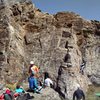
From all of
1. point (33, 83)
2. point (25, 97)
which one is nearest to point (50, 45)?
point (33, 83)

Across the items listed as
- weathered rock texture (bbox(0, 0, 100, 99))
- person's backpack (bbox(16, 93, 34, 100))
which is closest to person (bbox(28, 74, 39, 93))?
person's backpack (bbox(16, 93, 34, 100))

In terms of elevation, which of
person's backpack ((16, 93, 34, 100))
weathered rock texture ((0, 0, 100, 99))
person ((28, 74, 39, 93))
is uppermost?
weathered rock texture ((0, 0, 100, 99))

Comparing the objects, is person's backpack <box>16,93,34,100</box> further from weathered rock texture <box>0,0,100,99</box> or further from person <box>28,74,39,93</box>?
weathered rock texture <box>0,0,100,99</box>

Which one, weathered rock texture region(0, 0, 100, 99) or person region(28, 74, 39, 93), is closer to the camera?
person region(28, 74, 39, 93)

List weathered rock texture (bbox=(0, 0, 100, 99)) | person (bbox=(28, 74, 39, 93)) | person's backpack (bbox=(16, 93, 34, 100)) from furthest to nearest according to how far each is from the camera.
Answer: weathered rock texture (bbox=(0, 0, 100, 99)) → person (bbox=(28, 74, 39, 93)) → person's backpack (bbox=(16, 93, 34, 100))

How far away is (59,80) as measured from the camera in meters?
32.6

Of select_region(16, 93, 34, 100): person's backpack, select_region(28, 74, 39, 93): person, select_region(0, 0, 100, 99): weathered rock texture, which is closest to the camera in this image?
select_region(16, 93, 34, 100): person's backpack

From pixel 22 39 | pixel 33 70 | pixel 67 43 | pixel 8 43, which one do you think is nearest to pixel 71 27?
pixel 67 43

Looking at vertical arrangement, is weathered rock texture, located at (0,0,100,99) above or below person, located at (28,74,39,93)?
above

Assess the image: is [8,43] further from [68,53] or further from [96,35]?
[96,35]

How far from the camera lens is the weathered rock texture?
33.0m

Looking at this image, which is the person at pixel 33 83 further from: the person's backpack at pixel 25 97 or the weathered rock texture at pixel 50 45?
the weathered rock texture at pixel 50 45

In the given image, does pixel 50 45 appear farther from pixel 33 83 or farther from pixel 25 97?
pixel 25 97

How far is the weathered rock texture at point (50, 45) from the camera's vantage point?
3300cm
